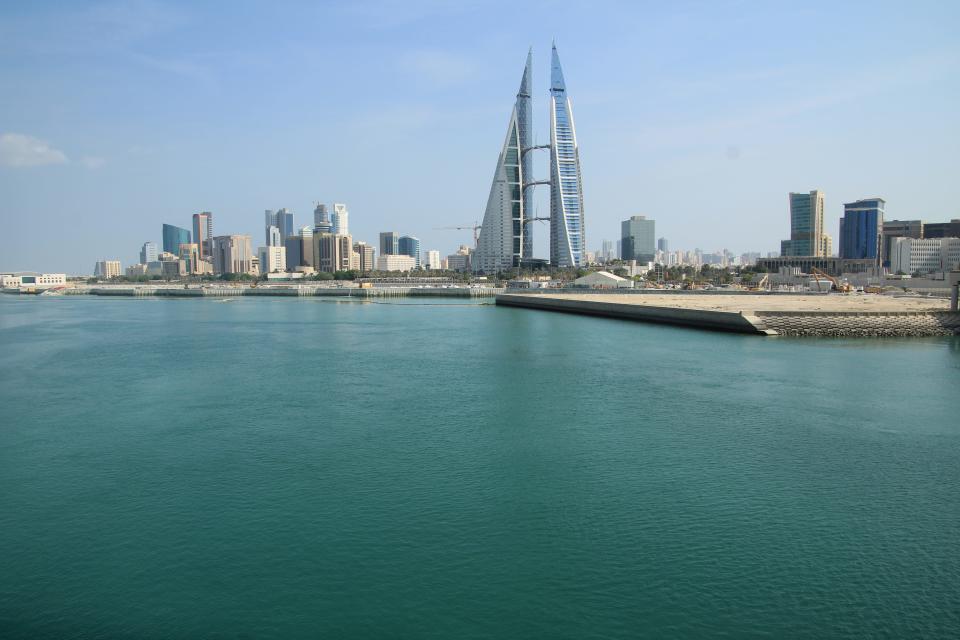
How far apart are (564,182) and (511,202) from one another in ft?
28.0

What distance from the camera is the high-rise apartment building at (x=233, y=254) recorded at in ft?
428

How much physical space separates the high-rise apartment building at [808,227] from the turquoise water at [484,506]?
88.9m

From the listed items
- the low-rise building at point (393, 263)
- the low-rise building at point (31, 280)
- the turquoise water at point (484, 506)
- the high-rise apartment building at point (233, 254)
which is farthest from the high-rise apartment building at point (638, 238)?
the turquoise water at point (484, 506)

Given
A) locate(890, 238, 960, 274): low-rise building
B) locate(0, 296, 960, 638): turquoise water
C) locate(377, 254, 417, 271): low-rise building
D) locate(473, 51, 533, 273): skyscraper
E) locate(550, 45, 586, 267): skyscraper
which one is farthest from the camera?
locate(377, 254, 417, 271): low-rise building

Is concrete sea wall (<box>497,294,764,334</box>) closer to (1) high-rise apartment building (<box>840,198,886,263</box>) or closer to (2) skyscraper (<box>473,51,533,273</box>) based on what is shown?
(2) skyscraper (<box>473,51,533,273</box>)

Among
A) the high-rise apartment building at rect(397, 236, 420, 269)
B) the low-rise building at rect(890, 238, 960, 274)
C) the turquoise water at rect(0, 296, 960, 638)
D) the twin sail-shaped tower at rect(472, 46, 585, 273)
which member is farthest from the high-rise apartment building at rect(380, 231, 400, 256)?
the turquoise water at rect(0, 296, 960, 638)

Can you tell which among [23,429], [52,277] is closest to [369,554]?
[23,429]

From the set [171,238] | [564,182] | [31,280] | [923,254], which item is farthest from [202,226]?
[923,254]

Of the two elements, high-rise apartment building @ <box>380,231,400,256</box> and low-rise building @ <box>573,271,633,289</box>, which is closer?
low-rise building @ <box>573,271,633,289</box>

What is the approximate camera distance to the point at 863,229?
3738 inches

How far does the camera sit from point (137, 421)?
1000 cm

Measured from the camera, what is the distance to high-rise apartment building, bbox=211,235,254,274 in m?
130

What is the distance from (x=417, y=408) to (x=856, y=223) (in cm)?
10143

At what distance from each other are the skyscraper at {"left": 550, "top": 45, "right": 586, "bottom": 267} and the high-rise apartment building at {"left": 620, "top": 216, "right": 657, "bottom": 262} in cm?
7217
